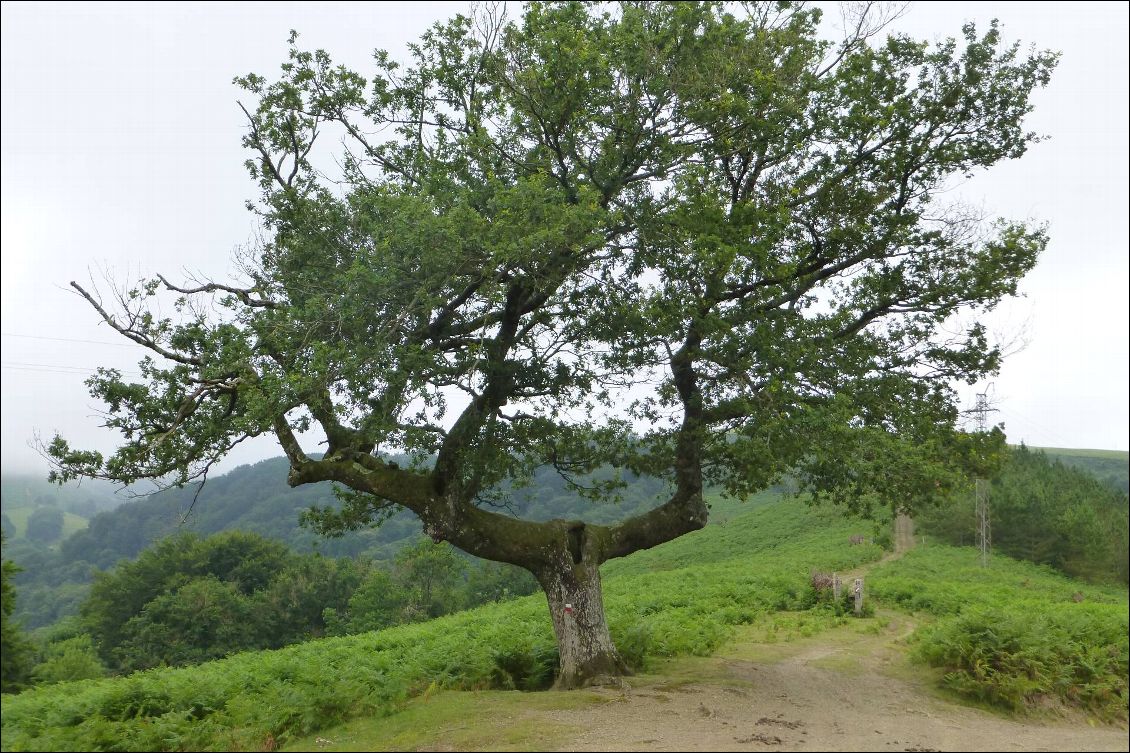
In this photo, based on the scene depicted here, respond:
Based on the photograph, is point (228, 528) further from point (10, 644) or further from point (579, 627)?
point (10, 644)

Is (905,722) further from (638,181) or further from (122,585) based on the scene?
(122,585)

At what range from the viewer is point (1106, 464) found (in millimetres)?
8516

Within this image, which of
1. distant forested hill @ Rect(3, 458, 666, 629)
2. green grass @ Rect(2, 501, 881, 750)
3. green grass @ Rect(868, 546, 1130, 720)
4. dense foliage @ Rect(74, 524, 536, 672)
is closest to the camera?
green grass @ Rect(2, 501, 881, 750)

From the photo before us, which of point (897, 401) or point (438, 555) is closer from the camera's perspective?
point (897, 401)

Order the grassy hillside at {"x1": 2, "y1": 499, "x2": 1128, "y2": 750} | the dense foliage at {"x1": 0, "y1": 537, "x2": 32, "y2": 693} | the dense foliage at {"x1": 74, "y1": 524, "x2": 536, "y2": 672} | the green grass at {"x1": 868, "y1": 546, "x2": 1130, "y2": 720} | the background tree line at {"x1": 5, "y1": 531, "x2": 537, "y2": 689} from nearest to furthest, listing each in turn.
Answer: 1. the dense foliage at {"x1": 0, "y1": 537, "x2": 32, "y2": 693}
2. the grassy hillside at {"x1": 2, "y1": 499, "x2": 1128, "y2": 750}
3. the green grass at {"x1": 868, "y1": 546, "x2": 1130, "y2": 720}
4. the background tree line at {"x1": 5, "y1": 531, "x2": 537, "y2": 689}
5. the dense foliage at {"x1": 74, "y1": 524, "x2": 536, "y2": 672}

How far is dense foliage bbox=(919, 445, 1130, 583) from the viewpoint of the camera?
8.25 meters

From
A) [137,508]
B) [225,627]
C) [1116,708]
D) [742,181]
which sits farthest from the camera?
[137,508]

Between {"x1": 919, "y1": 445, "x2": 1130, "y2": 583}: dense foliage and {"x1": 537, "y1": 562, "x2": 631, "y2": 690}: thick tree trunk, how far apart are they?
687 cm

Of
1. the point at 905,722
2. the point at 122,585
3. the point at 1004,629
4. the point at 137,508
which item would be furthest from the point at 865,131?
the point at 137,508

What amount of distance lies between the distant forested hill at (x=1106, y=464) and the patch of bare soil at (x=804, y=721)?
10.6ft

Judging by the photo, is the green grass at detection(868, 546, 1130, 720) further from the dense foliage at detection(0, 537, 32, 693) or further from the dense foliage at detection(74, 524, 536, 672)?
the dense foliage at detection(74, 524, 536, 672)

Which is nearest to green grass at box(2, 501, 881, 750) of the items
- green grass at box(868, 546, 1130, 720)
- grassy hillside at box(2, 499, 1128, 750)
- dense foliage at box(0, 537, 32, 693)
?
grassy hillside at box(2, 499, 1128, 750)

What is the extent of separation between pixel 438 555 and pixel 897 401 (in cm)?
5167

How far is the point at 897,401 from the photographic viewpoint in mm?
12367
